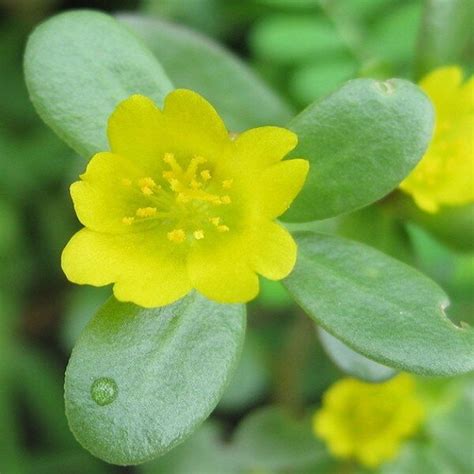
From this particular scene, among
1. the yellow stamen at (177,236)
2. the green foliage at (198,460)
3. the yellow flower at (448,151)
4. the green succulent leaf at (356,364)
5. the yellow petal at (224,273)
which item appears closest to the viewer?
the yellow petal at (224,273)

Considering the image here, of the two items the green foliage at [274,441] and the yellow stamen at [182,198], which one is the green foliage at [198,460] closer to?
the green foliage at [274,441]

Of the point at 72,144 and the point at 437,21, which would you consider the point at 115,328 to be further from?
the point at 437,21

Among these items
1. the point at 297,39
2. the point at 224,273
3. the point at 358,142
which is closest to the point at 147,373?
the point at 224,273

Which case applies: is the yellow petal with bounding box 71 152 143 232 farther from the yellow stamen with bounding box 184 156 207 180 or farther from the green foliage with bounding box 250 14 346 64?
the green foliage with bounding box 250 14 346 64

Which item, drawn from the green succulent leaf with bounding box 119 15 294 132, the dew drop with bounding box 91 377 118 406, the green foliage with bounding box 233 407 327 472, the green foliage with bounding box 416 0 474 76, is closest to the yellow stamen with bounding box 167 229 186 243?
the dew drop with bounding box 91 377 118 406

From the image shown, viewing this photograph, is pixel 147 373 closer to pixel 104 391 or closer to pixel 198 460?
pixel 104 391

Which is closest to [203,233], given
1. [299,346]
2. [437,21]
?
[437,21]

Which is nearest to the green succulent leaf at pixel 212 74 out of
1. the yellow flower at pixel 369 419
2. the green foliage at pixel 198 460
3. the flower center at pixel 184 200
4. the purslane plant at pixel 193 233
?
the purslane plant at pixel 193 233
